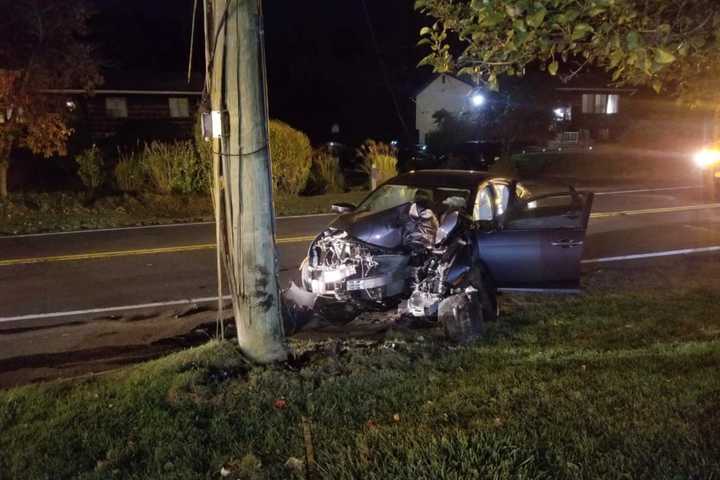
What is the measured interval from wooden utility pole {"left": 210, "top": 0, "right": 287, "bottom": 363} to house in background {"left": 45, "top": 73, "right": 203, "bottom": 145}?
25289 mm

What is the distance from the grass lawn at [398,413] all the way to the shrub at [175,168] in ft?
43.2

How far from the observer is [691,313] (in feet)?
22.2

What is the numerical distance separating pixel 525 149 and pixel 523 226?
27484mm

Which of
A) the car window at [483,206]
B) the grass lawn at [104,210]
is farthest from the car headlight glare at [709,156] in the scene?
the car window at [483,206]

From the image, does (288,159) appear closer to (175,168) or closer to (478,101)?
(175,168)

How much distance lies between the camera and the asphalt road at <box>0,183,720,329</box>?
8379 millimetres

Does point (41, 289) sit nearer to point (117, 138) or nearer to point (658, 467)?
point (658, 467)

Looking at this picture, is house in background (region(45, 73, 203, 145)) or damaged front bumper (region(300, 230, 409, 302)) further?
house in background (region(45, 73, 203, 145))

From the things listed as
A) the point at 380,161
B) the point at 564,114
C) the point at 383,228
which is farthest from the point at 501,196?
the point at 564,114

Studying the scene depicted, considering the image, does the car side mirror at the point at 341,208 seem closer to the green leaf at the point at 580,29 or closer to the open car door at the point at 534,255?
the open car door at the point at 534,255

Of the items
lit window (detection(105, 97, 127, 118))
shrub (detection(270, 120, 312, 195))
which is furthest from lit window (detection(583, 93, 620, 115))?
shrub (detection(270, 120, 312, 195))

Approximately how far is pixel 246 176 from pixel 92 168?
14939 millimetres

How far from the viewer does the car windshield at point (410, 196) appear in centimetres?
769

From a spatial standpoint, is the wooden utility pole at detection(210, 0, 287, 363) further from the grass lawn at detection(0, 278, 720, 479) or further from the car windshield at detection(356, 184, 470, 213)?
the car windshield at detection(356, 184, 470, 213)
